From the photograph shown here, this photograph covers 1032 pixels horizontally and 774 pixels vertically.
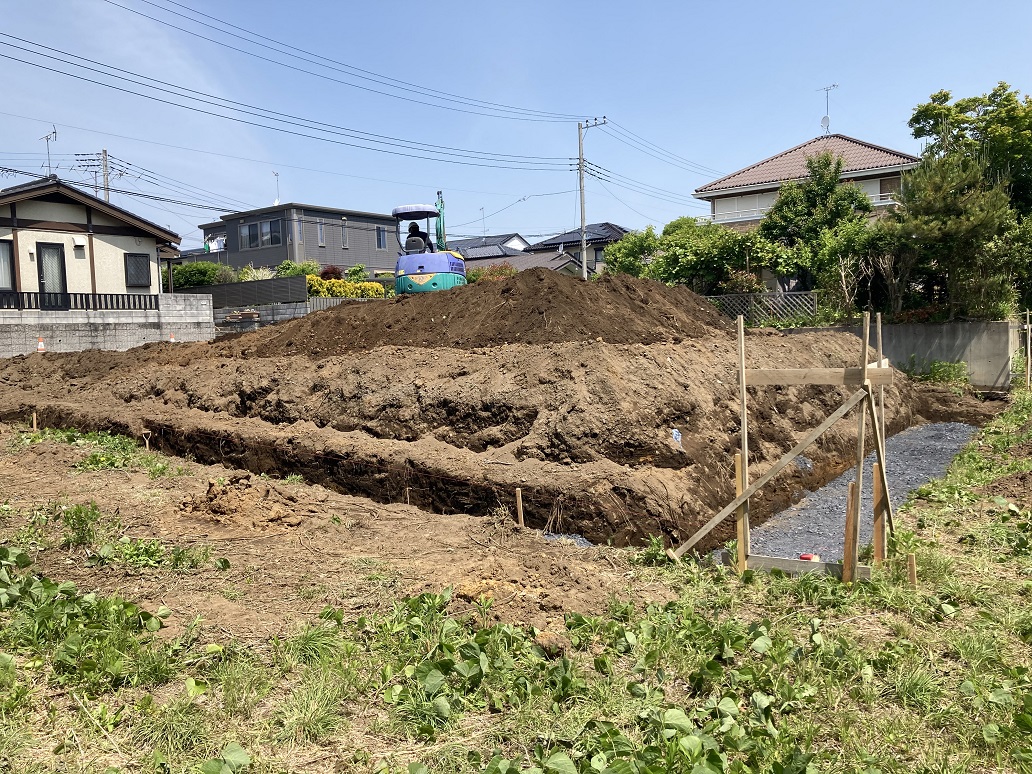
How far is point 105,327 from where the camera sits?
1892cm

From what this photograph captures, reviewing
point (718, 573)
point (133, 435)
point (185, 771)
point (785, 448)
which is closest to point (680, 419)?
point (785, 448)

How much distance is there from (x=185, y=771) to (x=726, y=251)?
18.1 meters

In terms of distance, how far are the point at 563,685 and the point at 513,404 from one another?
4.41 meters

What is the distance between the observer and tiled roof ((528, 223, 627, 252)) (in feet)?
143

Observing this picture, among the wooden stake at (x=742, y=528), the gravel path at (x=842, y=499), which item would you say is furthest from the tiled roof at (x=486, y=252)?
the wooden stake at (x=742, y=528)

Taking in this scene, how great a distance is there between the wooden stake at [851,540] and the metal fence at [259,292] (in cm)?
2383

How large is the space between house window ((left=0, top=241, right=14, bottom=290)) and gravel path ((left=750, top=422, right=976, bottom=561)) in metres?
21.1

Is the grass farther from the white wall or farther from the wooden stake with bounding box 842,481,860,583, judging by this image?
the white wall

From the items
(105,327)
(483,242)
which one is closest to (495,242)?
(483,242)

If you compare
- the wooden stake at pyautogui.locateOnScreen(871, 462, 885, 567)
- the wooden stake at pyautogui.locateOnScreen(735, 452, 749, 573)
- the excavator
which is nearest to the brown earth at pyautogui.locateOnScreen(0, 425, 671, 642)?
the wooden stake at pyautogui.locateOnScreen(735, 452, 749, 573)

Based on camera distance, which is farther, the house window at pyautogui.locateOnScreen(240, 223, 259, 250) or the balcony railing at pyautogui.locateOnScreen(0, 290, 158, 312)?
the house window at pyautogui.locateOnScreen(240, 223, 259, 250)

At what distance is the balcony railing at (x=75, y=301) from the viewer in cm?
1922

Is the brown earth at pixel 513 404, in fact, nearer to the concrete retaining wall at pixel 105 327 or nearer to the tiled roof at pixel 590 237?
the concrete retaining wall at pixel 105 327

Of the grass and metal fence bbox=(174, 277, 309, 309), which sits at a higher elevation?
metal fence bbox=(174, 277, 309, 309)
